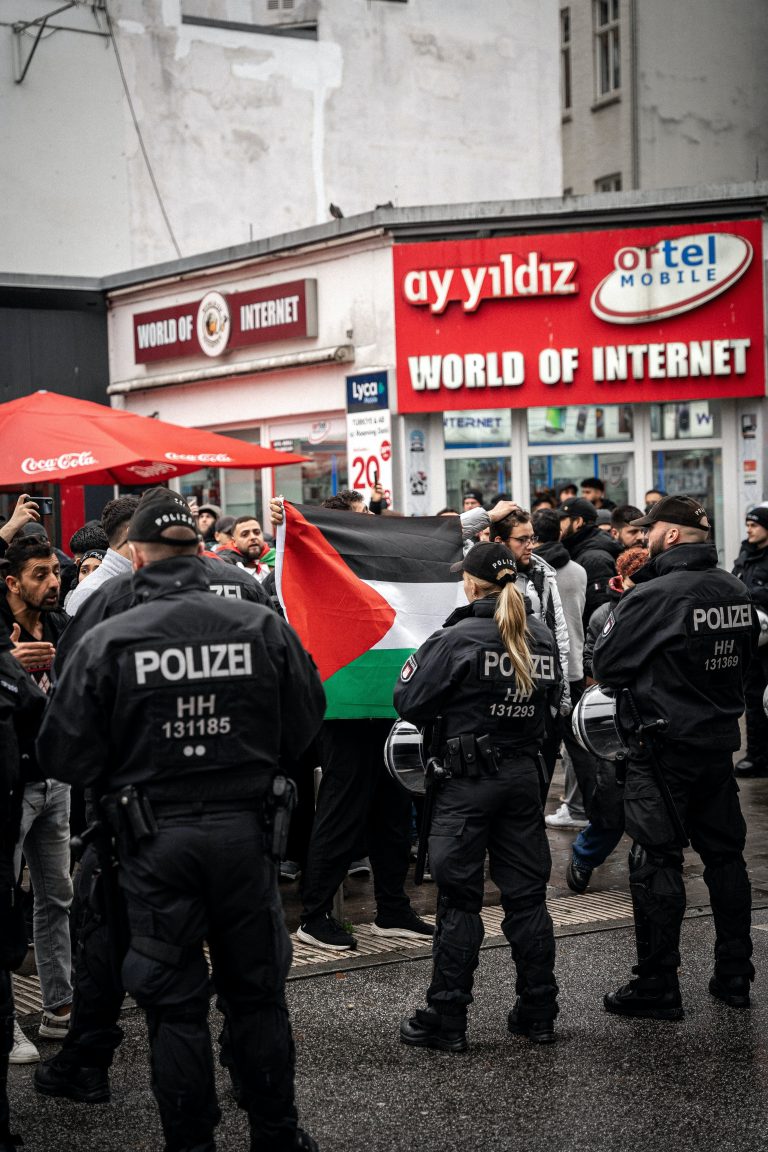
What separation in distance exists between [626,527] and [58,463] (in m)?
3.87

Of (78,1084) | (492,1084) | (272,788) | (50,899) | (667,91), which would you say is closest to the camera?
(272,788)

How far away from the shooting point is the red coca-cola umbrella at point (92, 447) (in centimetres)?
956

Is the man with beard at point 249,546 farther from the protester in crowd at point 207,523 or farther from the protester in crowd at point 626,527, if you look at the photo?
the protester in crowd at point 207,523

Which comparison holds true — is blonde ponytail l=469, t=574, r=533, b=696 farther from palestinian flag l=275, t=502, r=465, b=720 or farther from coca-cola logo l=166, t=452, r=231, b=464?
coca-cola logo l=166, t=452, r=231, b=464

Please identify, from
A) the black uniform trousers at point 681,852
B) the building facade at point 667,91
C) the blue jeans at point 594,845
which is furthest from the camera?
the building facade at point 667,91

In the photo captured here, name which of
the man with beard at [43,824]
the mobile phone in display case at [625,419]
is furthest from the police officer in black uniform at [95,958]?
the mobile phone in display case at [625,419]

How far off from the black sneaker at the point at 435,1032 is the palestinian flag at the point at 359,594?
6.15ft

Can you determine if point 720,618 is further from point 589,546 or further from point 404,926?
point 589,546

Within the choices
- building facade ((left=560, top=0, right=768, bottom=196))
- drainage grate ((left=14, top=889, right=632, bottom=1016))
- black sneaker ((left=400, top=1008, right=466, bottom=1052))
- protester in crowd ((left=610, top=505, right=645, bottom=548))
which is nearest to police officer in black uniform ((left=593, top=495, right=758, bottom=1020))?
black sneaker ((left=400, top=1008, right=466, bottom=1052))

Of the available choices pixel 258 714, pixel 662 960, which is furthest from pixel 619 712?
pixel 258 714

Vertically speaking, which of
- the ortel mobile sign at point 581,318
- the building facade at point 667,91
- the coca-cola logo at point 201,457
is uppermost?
the building facade at point 667,91

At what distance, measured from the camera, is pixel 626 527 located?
31.3 ft

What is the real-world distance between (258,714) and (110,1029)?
140 cm

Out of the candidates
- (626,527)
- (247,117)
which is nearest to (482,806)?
(626,527)
